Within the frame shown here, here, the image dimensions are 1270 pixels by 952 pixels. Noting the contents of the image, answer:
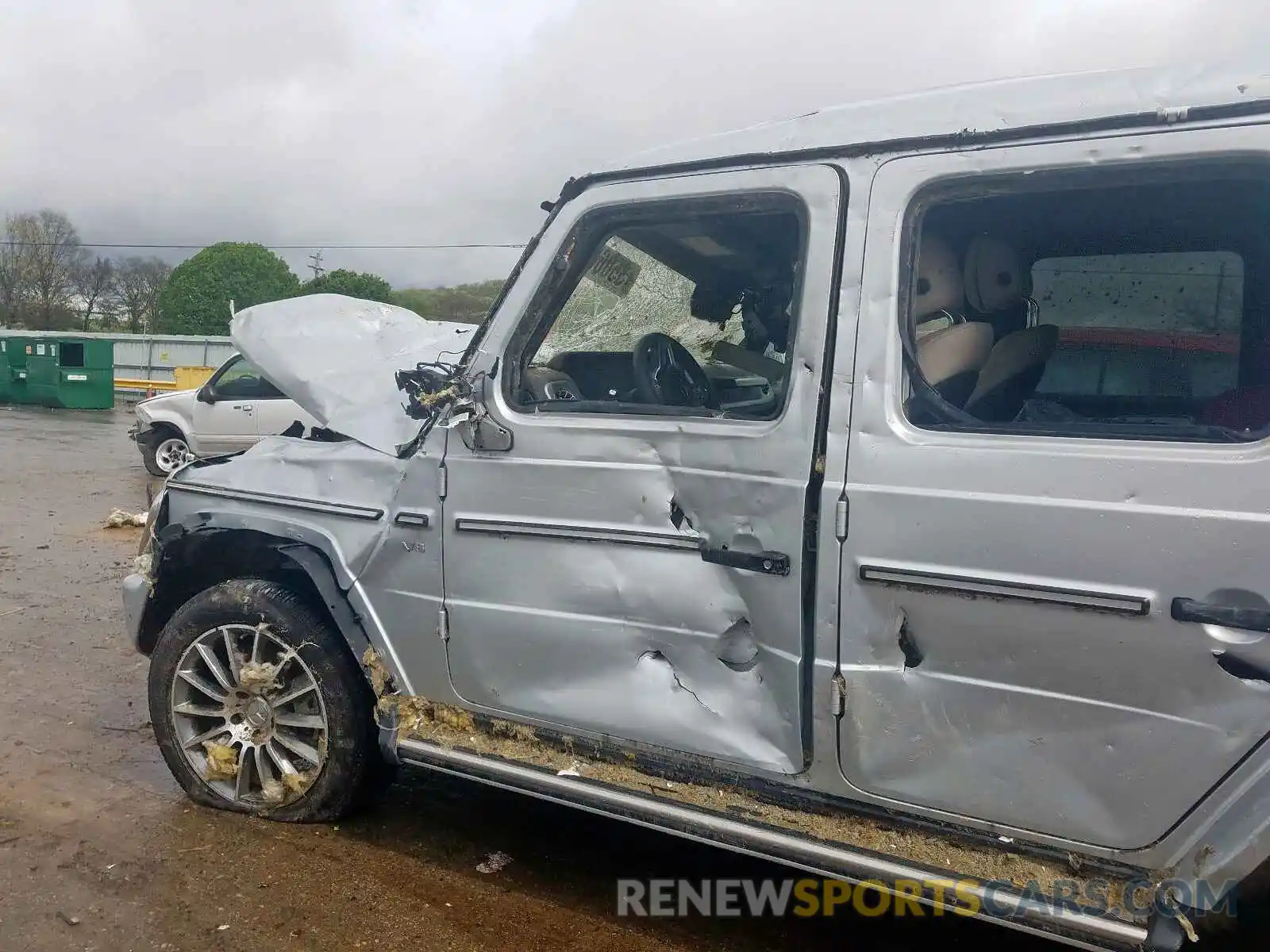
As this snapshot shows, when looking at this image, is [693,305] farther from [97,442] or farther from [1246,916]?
[97,442]

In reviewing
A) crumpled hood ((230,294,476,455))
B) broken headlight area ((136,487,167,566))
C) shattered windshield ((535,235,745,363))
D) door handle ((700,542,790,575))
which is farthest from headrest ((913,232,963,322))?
broken headlight area ((136,487,167,566))

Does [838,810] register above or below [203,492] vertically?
below

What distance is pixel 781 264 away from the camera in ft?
9.62

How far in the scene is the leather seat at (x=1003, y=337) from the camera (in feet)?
8.28

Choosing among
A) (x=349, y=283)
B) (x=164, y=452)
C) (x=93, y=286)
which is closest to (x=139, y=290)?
(x=93, y=286)

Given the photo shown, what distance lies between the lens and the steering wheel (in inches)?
115

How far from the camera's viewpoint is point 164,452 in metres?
12.6

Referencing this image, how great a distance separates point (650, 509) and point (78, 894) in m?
2.16

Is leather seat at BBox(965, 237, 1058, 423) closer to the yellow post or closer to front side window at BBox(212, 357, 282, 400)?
front side window at BBox(212, 357, 282, 400)

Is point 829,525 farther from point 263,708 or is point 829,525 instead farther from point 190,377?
point 190,377

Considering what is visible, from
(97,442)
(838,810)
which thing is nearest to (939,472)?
(838,810)

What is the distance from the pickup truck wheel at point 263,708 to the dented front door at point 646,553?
0.52 m

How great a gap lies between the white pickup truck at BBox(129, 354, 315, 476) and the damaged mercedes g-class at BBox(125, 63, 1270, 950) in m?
9.54

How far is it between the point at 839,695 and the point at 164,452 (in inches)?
487
